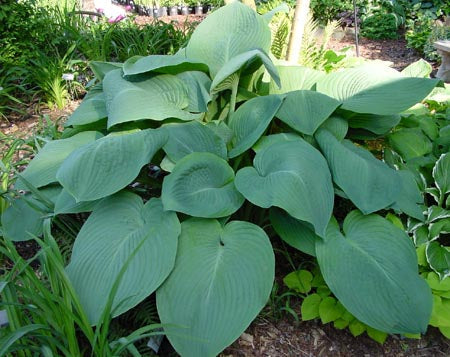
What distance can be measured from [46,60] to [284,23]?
1.91 meters

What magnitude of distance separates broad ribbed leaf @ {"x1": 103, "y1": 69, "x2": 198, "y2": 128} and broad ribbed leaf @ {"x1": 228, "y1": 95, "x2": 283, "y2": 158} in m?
0.19

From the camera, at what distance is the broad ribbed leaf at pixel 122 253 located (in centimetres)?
143

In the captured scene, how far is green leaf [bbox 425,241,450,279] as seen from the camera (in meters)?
1.61

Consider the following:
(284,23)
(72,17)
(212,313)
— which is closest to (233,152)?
(212,313)

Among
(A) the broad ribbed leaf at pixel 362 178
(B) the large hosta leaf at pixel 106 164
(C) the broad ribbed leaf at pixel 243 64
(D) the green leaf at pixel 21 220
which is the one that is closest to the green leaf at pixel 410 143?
(A) the broad ribbed leaf at pixel 362 178

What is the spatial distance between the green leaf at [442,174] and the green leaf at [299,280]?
661 mm

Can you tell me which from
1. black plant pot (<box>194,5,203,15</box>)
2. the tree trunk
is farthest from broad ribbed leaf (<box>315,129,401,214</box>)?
black plant pot (<box>194,5,203,15</box>)

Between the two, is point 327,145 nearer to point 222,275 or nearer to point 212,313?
point 222,275

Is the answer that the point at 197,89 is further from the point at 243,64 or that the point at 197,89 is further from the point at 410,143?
the point at 410,143

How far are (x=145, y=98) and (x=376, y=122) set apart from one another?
105 cm

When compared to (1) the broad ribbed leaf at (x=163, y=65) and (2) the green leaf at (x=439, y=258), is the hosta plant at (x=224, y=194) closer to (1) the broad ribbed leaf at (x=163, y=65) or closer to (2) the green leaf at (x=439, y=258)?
(1) the broad ribbed leaf at (x=163, y=65)

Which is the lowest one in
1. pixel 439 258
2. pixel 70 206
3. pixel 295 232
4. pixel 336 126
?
pixel 439 258

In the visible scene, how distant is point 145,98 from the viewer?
1.90m

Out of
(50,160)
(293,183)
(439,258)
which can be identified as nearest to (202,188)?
(293,183)
